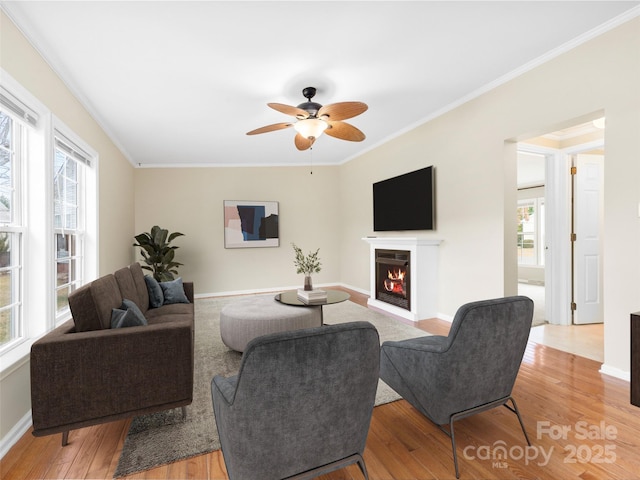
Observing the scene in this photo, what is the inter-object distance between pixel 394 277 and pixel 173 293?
2963 millimetres

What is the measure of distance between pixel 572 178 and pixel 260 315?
4007mm

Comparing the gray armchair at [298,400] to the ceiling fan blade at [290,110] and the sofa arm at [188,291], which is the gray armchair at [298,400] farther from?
the sofa arm at [188,291]

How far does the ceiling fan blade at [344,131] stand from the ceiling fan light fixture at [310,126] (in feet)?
0.38

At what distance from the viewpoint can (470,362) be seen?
1620 mm

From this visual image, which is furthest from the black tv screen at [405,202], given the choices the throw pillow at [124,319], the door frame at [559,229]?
the throw pillow at [124,319]

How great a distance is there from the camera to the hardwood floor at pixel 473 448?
161 centimetres

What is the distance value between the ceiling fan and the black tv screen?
1.40 m

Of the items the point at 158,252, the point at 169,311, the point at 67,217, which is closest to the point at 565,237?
the point at 169,311

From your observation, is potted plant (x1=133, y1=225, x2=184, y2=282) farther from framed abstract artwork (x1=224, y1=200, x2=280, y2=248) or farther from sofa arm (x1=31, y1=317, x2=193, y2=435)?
sofa arm (x1=31, y1=317, x2=193, y2=435)

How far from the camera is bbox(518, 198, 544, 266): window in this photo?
26.6 feet

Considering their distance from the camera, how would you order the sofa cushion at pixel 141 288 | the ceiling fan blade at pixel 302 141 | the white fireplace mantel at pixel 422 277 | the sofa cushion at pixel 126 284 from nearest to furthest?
the sofa cushion at pixel 126 284, the sofa cushion at pixel 141 288, the ceiling fan blade at pixel 302 141, the white fireplace mantel at pixel 422 277

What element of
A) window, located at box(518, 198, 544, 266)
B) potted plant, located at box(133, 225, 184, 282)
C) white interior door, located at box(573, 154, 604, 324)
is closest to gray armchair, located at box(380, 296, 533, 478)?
white interior door, located at box(573, 154, 604, 324)

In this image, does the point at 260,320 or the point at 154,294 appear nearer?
the point at 260,320

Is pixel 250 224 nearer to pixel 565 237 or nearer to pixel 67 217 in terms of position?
pixel 67 217
